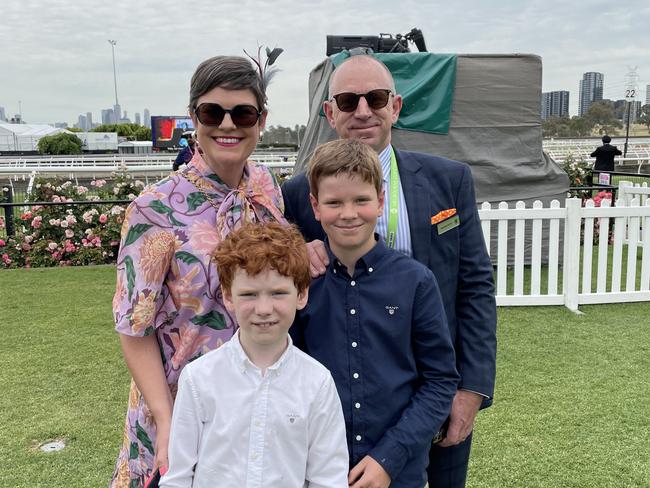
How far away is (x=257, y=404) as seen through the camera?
4.71 ft

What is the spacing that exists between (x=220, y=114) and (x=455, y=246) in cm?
87

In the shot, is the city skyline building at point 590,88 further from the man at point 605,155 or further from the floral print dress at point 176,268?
the floral print dress at point 176,268

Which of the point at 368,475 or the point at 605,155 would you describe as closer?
the point at 368,475

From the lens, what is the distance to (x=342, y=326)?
1.68 m

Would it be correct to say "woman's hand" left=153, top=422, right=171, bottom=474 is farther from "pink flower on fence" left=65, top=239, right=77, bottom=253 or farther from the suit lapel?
"pink flower on fence" left=65, top=239, right=77, bottom=253

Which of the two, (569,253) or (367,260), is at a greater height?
(367,260)

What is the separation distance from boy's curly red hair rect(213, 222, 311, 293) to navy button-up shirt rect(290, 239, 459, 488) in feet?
0.72

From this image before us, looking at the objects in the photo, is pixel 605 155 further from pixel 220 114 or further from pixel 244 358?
pixel 244 358

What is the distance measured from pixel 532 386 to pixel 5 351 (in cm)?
471

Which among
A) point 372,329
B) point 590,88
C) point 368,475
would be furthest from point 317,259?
point 590,88

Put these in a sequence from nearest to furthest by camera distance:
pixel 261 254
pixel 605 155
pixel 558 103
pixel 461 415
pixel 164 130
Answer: pixel 261 254, pixel 461 415, pixel 605 155, pixel 164 130, pixel 558 103

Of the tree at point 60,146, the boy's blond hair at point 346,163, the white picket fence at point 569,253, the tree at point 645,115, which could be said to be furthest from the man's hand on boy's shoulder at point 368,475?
the tree at point 645,115

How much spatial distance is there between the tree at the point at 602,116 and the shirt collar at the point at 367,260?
253ft

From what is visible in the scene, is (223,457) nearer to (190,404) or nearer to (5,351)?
(190,404)
